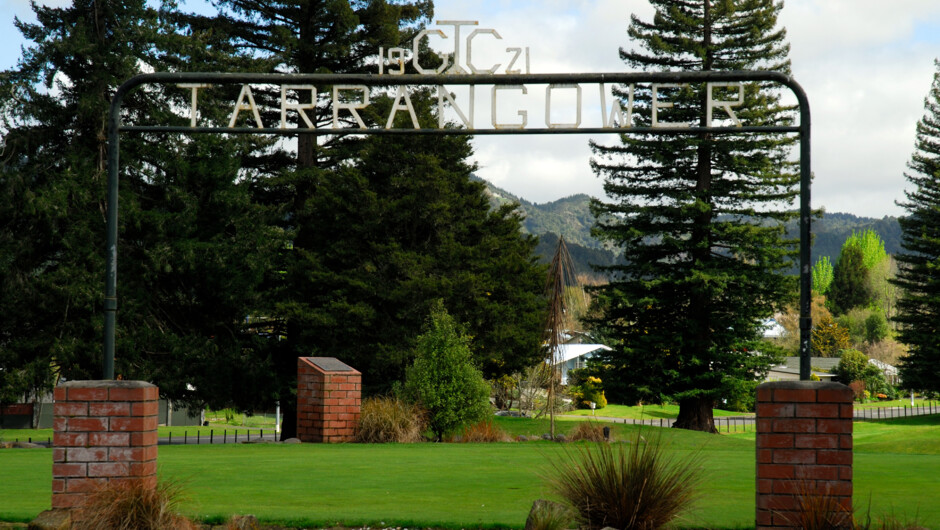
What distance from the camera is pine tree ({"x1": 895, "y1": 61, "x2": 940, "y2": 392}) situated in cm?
4319

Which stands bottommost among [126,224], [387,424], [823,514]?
[387,424]

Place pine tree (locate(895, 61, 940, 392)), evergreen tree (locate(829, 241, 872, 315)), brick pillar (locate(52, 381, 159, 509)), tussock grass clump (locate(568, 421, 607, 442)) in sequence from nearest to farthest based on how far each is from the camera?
brick pillar (locate(52, 381, 159, 509)) < tussock grass clump (locate(568, 421, 607, 442)) < pine tree (locate(895, 61, 940, 392)) < evergreen tree (locate(829, 241, 872, 315))

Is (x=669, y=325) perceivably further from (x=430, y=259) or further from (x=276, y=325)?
(x=276, y=325)

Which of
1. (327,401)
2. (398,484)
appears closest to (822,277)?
(327,401)

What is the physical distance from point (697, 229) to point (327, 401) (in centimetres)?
→ 1995

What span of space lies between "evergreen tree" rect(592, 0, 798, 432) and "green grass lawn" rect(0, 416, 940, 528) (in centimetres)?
1754

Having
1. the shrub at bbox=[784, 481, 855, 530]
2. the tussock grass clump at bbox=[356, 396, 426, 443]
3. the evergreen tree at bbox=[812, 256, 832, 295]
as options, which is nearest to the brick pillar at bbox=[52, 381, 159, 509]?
the shrub at bbox=[784, 481, 855, 530]

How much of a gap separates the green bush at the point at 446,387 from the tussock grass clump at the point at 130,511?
1135 cm

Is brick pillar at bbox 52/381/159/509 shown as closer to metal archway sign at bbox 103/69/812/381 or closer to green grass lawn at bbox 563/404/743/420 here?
metal archway sign at bbox 103/69/812/381

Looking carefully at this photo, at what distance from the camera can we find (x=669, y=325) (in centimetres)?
3291

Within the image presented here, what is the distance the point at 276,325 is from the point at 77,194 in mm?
8592

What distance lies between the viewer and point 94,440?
22.5ft

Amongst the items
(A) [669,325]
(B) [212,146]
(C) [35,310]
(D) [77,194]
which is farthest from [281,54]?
(A) [669,325]

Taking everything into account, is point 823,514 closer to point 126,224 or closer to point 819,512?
point 819,512
